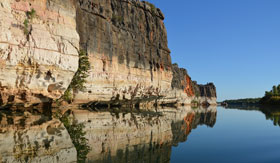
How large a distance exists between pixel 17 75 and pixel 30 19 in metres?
4.73

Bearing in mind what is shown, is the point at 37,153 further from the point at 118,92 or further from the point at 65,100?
the point at 118,92

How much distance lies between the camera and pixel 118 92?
30750mm

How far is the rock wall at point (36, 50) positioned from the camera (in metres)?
16.1

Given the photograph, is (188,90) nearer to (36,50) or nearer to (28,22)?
(36,50)

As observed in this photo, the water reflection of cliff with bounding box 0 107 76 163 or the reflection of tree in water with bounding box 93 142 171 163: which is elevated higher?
the water reflection of cliff with bounding box 0 107 76 163

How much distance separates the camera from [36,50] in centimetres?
1775

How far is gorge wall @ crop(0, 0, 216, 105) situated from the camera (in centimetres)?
1678

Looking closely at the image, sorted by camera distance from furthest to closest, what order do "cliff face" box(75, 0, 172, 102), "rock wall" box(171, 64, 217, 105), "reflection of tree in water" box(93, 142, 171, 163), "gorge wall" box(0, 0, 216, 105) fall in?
"rock wall" box(171, 64, 217, 105)
"cliff face" box(75, 0, 172, 102)
"gorge wall" box(0, 0, 216, 105)
"reflection of tree in water" box(93, 142, 171, 163)

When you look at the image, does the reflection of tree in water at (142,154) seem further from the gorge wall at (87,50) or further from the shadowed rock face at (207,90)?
the shadowed rock face at (207,90)

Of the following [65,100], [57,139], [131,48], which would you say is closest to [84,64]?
[65,100]

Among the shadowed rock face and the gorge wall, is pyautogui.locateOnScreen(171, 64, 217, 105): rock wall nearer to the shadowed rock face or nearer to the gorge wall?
the shadowed rock face

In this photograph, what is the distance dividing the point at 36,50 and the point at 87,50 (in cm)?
823

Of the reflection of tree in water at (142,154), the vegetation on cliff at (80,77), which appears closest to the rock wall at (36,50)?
the vegetation on cliff at (80,77)

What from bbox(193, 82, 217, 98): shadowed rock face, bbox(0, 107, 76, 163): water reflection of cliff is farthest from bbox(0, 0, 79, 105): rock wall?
bbox(193, 82, 217, 98): shadowed rock face
